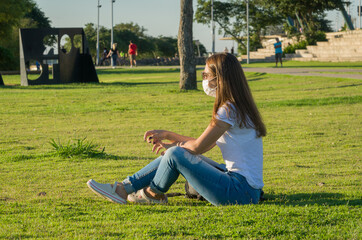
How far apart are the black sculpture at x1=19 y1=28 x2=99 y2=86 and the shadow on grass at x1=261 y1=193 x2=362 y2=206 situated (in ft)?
75.0

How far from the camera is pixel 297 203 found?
5102mm

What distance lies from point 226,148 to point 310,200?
95 cm

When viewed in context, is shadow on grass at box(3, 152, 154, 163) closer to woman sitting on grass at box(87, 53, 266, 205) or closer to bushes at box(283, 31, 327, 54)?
woman sitting on grass at box(87, 53, 266, 205)

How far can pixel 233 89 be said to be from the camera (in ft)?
16.1

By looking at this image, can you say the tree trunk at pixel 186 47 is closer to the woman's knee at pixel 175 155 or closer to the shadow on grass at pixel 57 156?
the shadow on grass at pixel 57 156

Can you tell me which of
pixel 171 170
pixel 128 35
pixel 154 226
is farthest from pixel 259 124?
pixel 128 35

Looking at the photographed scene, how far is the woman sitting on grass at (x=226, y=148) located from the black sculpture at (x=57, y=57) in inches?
901

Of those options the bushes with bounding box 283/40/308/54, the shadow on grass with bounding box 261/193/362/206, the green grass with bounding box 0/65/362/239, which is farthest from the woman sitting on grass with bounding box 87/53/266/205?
the bushes with bounding box 283/40/308/54

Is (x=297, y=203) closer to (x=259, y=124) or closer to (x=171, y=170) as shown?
(x=259, y=124)

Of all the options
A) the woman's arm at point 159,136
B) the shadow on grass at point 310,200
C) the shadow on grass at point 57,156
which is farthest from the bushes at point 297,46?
the woman's arm at point 159,136

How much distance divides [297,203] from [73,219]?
6.44 feet

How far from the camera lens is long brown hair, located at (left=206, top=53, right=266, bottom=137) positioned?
489 centimetres

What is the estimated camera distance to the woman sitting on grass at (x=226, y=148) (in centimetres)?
490

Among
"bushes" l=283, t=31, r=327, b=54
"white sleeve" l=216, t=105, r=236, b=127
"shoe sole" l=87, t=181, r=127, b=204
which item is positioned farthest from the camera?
"bushes" l=283, t=31, r=327, b=54
